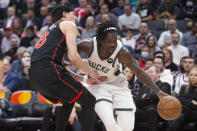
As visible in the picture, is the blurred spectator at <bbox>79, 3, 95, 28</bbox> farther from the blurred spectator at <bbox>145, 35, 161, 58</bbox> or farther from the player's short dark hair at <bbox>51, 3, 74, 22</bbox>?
the player's short dark hair at <bbox>51, 3, 74, 22</bbox>

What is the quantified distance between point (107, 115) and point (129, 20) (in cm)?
604

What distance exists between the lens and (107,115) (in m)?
5.09

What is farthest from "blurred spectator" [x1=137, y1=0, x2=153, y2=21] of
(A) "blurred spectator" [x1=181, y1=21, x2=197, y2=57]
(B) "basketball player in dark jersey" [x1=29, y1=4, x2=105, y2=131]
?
(B) "basketball player in dark jersey" [x1=29, y1=4, x2=105, y2=131]

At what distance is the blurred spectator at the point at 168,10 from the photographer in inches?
419

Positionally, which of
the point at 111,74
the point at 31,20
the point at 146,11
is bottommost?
the point at 31,20

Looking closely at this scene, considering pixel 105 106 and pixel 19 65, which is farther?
pixel 19 65

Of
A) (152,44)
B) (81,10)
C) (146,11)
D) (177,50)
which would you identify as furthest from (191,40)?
(81,10)

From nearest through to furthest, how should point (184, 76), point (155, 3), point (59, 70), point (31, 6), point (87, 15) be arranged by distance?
point (59, 70), point (184, 76), point (155, 3), point (87, 15), point (31, 6)

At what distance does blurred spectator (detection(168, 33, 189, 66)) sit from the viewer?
905 centimetres

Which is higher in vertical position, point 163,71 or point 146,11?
point 146,11

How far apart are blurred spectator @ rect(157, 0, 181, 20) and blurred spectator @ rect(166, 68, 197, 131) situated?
363 centimetres

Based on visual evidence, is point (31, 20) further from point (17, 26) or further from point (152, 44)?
point (152, 44)

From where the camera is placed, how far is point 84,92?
4.67 metres

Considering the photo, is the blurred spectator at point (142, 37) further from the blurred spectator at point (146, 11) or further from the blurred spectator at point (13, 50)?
the blurred spectator at point (13, 50)
